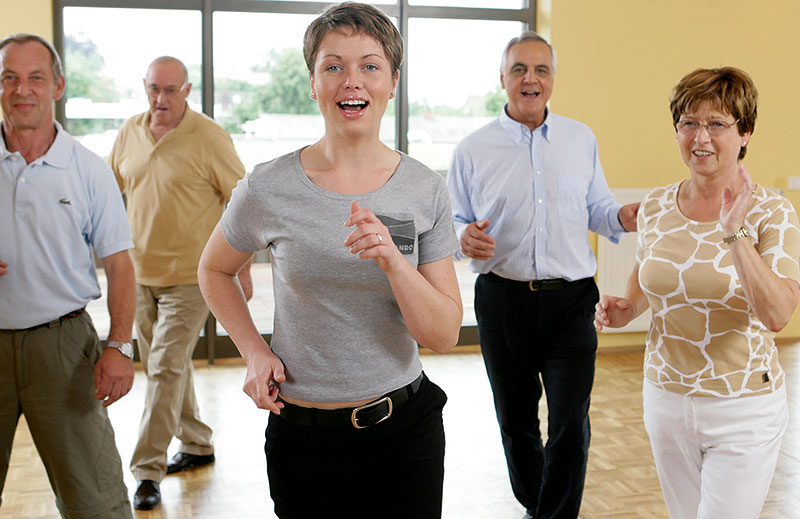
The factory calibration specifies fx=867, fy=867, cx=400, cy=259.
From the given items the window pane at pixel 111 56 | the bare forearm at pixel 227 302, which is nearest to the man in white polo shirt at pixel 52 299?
the bare forearm at pixel 227 302

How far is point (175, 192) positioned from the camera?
13.0 feet

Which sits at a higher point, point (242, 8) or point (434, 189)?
point (242, 8)

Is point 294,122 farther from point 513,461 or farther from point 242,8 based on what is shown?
point 513,461

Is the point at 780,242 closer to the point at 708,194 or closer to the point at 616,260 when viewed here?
the point at 708,194

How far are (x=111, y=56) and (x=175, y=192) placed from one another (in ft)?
8.63

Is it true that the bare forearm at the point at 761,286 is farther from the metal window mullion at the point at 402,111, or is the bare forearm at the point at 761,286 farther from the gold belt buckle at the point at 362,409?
the metal window mullion at the point at 402,111

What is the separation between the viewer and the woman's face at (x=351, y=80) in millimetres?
1733

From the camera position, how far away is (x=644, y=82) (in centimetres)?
665

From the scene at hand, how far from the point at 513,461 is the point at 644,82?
163 inches

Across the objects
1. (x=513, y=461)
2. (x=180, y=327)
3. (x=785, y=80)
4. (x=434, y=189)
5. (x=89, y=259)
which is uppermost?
(x=785, y=80)

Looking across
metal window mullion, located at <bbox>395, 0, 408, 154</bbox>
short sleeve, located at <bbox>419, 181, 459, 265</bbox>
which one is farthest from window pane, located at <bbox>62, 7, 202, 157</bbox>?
short sleeve, located at <bbox>419, 181, 459, 265</bbox>

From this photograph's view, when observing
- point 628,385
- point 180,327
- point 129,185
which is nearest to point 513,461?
point 180,327

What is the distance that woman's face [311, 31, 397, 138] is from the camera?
173 centimetres

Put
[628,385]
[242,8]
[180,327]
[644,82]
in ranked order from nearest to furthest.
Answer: [180,327] → [628,385] → [242,8] → [644,82]
